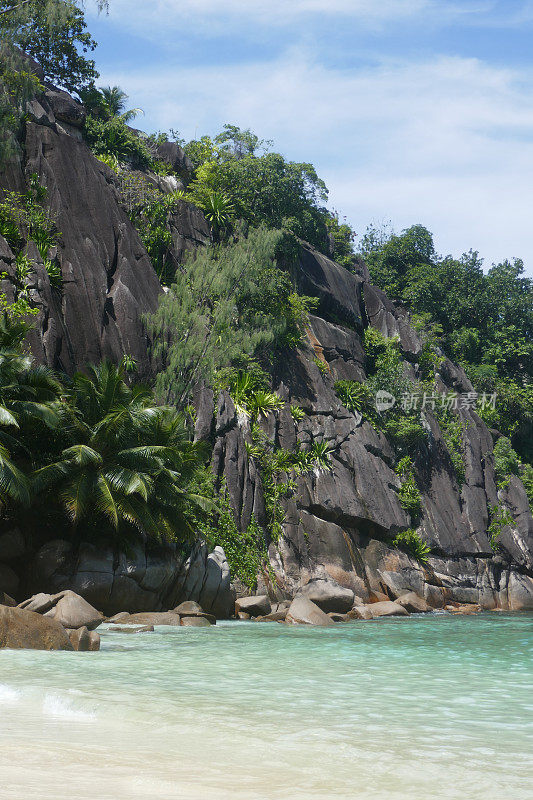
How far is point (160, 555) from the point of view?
55.5 ft

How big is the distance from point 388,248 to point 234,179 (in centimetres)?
1550

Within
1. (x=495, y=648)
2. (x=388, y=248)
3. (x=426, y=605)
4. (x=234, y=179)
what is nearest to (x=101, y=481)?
(x=495, y=648)

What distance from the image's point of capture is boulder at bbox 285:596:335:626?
17406 mm

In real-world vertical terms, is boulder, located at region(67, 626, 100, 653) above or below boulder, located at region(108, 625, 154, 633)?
above

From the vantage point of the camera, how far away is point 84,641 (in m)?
9.86

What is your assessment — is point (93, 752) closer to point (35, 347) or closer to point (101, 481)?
point (101, 481)

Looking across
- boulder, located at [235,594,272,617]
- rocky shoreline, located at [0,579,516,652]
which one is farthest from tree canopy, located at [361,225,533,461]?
boulder, located at [235,594,272,617]

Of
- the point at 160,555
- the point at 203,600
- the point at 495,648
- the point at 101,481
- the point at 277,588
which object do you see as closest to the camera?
the point at 495,648

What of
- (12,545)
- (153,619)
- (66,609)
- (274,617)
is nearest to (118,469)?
(12,545)

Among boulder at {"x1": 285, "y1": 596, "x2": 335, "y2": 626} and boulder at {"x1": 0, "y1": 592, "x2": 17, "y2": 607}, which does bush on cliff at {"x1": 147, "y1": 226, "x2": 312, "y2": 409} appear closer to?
boulder at {"x1": 285, "y1": 596, "x2": 335, "y2": 626}

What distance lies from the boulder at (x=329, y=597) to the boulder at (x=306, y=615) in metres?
1.59

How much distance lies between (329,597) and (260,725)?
49.2 ft

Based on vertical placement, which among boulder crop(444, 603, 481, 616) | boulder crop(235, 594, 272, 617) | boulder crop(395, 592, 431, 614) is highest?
boulder crop(235, 594, 272, 617)

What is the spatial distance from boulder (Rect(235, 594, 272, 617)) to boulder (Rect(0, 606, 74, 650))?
9830 mm
